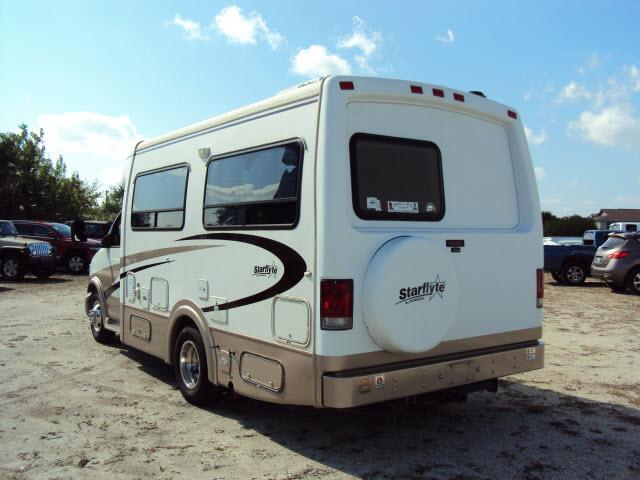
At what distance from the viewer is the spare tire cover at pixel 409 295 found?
3.87m

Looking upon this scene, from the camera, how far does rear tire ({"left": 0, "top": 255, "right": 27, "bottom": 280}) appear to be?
17.0 meters

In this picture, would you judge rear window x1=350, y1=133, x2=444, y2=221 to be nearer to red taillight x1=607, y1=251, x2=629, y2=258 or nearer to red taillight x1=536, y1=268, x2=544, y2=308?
red taillight x1=536, y1=268, x2=544, y2=308

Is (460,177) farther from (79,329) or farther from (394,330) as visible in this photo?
(79,329)

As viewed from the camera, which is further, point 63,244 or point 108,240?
point 63,244

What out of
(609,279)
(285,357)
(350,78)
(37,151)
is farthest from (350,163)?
(37,151)

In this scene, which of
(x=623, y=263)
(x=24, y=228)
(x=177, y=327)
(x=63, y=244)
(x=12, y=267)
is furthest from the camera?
(x=63, y=244)

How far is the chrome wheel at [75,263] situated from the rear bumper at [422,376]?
684 inches

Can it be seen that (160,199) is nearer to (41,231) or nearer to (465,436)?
(465,436)

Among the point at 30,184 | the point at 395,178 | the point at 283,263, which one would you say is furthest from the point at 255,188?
the point at 30,184

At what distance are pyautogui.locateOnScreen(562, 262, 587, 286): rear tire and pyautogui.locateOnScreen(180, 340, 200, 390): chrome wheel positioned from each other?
1358 cm

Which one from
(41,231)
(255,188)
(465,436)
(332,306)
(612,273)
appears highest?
(255,188)

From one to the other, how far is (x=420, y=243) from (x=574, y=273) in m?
14.1

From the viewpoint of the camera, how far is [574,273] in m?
16.5

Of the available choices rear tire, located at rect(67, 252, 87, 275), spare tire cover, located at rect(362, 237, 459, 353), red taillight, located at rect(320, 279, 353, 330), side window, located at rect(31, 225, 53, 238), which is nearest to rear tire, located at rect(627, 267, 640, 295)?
spare tire cover, located at rect(362, 237, 459, 353)
